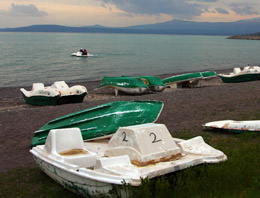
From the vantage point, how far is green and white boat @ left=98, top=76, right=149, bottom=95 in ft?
69.2

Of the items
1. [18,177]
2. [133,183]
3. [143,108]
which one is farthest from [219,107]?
[133,183]

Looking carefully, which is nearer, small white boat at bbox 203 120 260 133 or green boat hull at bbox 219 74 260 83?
small white boat at bbox 203 120 260 133

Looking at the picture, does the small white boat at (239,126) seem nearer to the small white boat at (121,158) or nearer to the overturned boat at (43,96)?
the small white boat at (121,158)

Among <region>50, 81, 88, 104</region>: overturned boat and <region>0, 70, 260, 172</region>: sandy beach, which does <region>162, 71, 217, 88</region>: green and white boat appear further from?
<region>50, 81, 88, 104</region>: overturned boat

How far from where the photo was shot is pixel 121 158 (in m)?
5.24

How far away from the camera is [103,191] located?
4.88 metres

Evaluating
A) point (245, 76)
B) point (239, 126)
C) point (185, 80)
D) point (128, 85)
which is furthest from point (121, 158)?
point (245, 76)

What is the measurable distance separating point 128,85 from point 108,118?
509 inches

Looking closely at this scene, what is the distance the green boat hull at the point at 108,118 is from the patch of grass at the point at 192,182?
1.71 meters

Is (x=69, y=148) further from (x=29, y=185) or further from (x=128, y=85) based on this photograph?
(x=128, y=85)

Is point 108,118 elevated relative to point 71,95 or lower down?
elevated

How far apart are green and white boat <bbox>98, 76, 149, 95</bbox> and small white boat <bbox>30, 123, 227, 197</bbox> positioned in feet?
46.7

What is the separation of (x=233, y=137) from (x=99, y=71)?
36.7 metres

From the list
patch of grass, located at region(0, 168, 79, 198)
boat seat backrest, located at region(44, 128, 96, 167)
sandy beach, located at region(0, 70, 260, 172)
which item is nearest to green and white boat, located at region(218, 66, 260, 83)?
sandy beach, located at region(0, 70, 260, 172)
